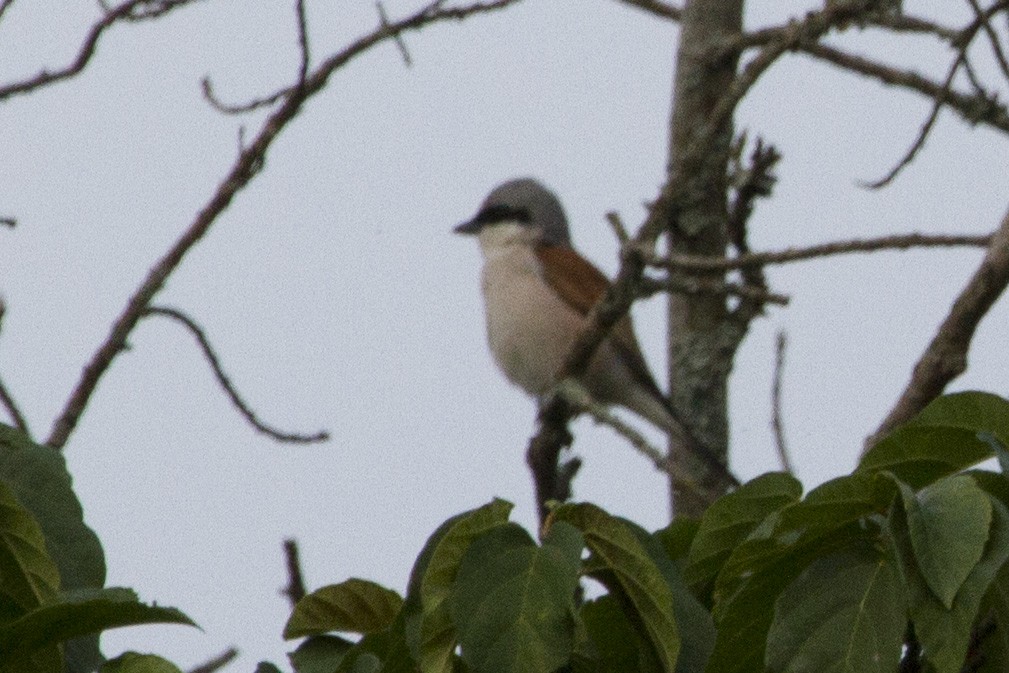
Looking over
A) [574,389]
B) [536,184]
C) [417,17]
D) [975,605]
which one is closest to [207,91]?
[417,17]

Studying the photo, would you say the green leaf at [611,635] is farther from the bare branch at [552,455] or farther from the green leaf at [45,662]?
the bare branch at [552,455]

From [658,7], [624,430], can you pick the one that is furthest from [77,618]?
[658,7]

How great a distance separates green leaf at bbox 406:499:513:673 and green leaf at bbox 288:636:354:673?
0.87 ft

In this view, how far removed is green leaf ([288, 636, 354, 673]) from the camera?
176cm

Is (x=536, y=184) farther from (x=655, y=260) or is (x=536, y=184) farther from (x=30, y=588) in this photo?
(x=30, y=588)

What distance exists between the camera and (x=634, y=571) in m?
1.49

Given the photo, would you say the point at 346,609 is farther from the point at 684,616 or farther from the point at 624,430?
the point at 624,430

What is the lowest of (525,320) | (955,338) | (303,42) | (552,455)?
(955,338)

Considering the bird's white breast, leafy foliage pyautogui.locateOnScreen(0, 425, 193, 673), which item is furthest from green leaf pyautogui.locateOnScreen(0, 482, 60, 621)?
the bird's white breast

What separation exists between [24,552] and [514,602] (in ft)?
1.60

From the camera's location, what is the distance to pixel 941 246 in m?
3.31

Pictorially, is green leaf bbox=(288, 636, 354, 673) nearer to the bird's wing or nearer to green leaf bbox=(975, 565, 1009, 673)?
green leaf bbox=(975, 565, 1009, 673)

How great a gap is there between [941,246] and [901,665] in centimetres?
184

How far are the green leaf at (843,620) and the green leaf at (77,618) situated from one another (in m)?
0.56
